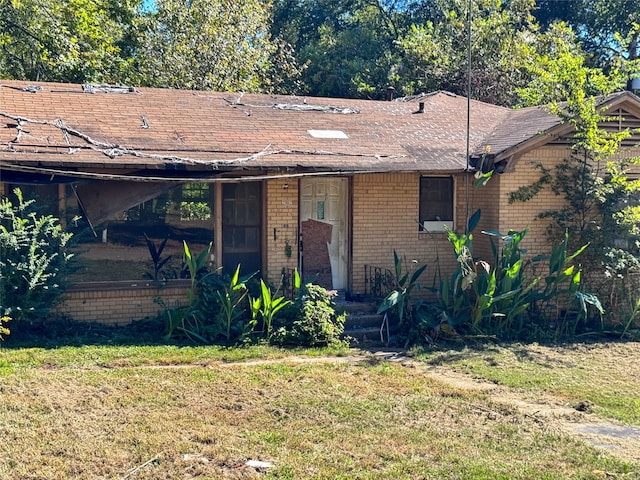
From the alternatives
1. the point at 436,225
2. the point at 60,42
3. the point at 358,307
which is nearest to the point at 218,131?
the point at 358,307

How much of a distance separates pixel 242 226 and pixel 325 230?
1.57m

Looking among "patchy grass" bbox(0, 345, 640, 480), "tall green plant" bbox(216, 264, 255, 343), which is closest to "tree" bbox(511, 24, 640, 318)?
"patchy grass" bbox(0, 345, 640, 480)

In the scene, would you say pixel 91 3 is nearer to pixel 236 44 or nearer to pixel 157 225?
pixel 236 44

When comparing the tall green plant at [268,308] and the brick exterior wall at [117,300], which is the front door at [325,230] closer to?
the tall green plant at [268,308]

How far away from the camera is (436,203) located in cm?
1361

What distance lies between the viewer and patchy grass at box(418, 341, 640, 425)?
838cm

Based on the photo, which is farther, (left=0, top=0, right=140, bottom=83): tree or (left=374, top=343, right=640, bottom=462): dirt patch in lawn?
(left=0, top=0, right=140, bottom=83): tree

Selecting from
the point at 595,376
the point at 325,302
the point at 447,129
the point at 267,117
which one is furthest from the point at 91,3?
the point at 595,376

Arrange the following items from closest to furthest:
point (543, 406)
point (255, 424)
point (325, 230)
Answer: point (255, 424), point (543, 406), point (325, 230)

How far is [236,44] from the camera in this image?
23.0 m

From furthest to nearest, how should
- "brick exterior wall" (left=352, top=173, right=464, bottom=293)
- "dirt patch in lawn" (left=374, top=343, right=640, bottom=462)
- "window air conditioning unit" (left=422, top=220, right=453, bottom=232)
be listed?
"window air conditioning unit" (left=422, top=220, right=453, bottom=232)
"brick exterior wall" (left=352, top=173, right=464, bottom=293)
"dirt patch in lawn" (left=374, top=343, right=640, bottom=462)

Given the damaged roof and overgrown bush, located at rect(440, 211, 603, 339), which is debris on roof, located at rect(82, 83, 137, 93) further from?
overgrown bush, located at rect(440, 211, 603, 339)

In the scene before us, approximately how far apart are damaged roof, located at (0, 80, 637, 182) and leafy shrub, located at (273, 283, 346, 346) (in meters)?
2.11

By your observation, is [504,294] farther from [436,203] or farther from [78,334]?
[78,334]
